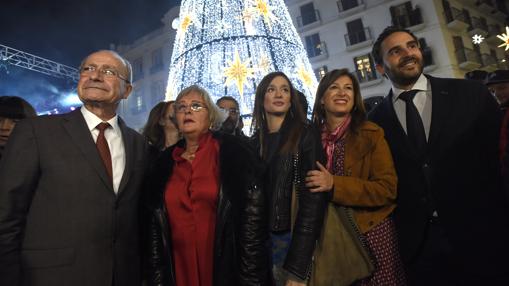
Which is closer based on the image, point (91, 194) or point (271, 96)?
point (91, 194)

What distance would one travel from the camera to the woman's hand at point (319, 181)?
5.91ft

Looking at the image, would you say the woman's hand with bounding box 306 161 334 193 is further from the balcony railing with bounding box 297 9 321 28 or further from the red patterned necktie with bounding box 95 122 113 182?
the balcony railing with bounding box 297 9 321 28

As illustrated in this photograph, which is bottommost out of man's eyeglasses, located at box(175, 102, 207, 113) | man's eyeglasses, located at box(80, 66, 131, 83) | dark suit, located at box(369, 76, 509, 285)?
dark suit, located at box(369, 76, 509, 285)

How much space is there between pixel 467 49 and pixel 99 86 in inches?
→ 881

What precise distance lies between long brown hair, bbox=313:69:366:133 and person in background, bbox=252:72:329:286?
0.48 feet

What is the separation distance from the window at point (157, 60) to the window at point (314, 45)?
1233 cm

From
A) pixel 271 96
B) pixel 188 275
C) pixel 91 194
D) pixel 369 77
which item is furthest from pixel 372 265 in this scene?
pixel 369 77

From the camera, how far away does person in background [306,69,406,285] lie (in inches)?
72.7

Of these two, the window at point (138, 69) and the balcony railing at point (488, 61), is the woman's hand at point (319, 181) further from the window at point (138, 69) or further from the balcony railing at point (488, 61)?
the window at point (138, 69)

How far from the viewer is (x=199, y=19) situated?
6.80 metres

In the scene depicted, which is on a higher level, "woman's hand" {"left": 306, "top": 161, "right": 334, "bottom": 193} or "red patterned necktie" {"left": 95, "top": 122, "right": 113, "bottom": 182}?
"red patterned necktie" {"left": 95, "top": 122, "right": 113, "bottom": 182}

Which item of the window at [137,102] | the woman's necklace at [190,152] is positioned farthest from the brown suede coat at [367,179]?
the window at [137,102]

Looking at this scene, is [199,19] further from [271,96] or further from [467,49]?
[467,49]

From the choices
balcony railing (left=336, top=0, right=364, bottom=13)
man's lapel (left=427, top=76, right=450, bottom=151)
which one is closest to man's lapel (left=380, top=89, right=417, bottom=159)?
man's lapel (left=427, top=76, right=450, bottom=151)
